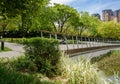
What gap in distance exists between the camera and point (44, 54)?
14.8 meters

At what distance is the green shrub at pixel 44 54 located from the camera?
1430 cm

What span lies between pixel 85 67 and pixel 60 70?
217cm

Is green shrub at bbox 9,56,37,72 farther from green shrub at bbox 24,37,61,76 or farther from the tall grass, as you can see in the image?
the tall grass

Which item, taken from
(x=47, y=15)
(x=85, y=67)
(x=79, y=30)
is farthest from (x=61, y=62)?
(x=79, y=30)

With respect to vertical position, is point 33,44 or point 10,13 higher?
point 10,13

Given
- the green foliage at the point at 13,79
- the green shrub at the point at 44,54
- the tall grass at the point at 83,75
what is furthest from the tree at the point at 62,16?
the green foliage at the point at 13,79

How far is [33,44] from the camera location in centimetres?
1473

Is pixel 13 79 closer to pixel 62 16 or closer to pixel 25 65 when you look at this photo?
pixel 25 65

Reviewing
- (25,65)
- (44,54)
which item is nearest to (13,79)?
(25,65)

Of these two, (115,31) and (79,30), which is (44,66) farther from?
(115,31)

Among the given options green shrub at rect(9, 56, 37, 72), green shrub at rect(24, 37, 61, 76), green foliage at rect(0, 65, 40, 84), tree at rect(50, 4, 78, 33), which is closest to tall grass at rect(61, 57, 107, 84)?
green shrub at rect(24, 37, 61, 76)

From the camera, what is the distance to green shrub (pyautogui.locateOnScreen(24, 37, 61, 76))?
14.3 metres

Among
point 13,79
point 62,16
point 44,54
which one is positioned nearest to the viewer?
point 13,79

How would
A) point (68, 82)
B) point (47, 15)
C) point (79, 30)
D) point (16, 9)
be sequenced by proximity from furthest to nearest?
1. point (79, 30)
2. point (47, 15)
3. point (16, 9)
4. point (68, 82)
